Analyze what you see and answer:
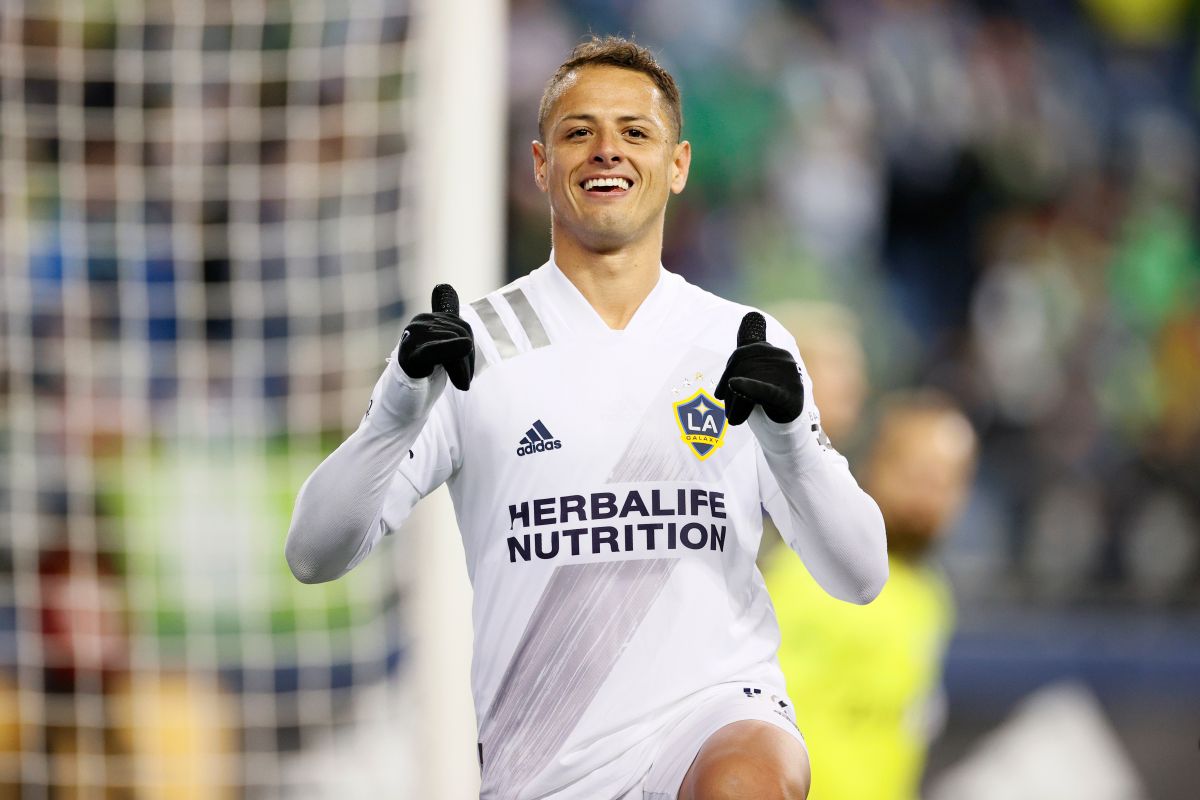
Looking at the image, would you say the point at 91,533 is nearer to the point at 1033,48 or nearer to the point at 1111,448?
the point at 1111,448

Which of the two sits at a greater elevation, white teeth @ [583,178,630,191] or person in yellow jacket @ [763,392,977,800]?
white teeth @ [583,178,630,191]

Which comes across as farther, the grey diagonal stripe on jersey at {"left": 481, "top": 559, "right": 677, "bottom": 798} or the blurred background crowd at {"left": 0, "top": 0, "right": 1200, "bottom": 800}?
the blurred background crowd at {"left": 0, "top": 0, "right": 1200, "bottom": 800}

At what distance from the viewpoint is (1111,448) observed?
8297mm

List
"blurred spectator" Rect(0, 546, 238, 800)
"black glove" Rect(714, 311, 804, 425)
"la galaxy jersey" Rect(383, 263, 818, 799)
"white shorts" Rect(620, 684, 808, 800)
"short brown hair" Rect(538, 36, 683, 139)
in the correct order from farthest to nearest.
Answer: "blurred spectator" Rect(0, 546, 238, 800) < "short brown hair" Rect(538, 36, 683, 139) < "la galaxy jersey" Rect(383, 263, 818, 799) < "white shorts" Rect(620, 684, 808, 800) < "black glove" Rect(714, 311, 804, 425)

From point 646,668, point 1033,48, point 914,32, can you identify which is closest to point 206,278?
point 646,668

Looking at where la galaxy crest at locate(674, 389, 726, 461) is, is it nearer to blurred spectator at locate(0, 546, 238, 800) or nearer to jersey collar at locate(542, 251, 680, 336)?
jersey collar at locate(542, 251, 680, 336)

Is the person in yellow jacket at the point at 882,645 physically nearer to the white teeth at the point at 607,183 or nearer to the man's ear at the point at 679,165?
the man's ear at the point at 679,165

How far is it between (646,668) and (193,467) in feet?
10.3

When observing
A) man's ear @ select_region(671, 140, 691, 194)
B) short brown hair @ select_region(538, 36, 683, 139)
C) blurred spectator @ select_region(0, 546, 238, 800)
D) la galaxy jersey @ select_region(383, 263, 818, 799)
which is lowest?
blurred spectator @ select_region(0, 546, 238, 800)

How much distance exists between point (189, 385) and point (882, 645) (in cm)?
252

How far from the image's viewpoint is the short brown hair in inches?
100

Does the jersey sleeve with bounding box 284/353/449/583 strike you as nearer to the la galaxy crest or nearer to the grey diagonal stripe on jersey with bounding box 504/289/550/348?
the grey diagonal stripe on jersey with bounding box 504/289/550/348

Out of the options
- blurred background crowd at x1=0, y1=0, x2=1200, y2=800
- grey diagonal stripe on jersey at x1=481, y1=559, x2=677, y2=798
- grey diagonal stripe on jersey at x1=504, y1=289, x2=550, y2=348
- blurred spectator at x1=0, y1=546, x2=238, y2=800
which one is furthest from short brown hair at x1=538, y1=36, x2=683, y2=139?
blurred spectator at x1=0, y1=546, x2=238, y2=800

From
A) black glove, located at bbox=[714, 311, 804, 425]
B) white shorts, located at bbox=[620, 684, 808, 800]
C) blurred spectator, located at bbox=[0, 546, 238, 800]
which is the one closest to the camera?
black glove, located at bbox=[714, 311, 804, 425]
